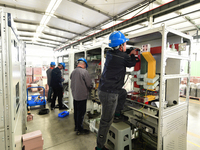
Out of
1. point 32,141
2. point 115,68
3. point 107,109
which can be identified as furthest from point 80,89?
point 32,141

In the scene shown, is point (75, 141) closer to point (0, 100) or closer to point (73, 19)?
point (0, 100)

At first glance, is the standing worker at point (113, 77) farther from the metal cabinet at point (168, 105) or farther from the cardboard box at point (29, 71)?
the cardboard box at point (29, 71)

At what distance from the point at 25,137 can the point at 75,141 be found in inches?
40.9

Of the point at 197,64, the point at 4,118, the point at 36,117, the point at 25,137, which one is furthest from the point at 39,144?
the point at 197,64

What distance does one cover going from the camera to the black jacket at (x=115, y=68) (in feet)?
5.52

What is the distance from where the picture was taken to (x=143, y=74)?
1.94m

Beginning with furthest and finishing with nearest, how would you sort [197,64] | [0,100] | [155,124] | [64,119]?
[197,64] → [64,119] → [155,124] → [0,100]

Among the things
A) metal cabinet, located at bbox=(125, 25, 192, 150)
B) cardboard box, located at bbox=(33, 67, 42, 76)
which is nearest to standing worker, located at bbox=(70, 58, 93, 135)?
metal cabinet, located at bbox=(125, 25, 192, 150)

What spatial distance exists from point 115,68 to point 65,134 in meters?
2.18

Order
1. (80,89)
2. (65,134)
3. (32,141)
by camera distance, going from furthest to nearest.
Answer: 1. (65,134)
2. (80,89)
3. (32,141)

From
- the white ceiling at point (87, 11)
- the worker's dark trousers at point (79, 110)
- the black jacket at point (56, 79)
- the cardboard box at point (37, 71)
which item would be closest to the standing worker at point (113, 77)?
the worker's dark trousers at point (79, 110)

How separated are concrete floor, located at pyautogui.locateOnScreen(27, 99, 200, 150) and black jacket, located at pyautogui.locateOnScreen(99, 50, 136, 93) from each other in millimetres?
1472

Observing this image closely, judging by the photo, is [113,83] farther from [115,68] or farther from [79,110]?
[79,110]

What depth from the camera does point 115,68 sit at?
5.76ft
